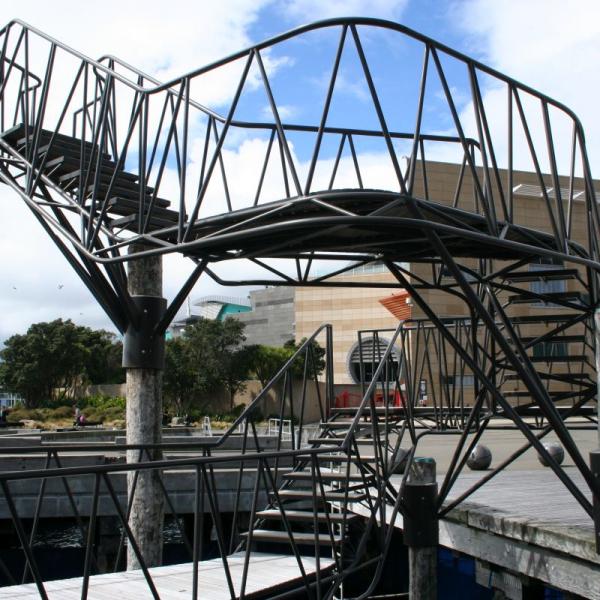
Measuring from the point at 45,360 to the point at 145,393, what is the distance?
64.5 metres

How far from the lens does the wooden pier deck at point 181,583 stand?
20.9ft

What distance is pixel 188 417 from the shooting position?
172 feet

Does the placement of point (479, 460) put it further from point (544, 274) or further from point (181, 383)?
point (181, 383)

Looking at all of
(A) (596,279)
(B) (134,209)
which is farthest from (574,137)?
(B) (134,209)

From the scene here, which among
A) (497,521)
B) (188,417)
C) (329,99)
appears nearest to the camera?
(329,99)

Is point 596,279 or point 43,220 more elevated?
point 43,220

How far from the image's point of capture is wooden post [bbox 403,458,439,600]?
803 cm

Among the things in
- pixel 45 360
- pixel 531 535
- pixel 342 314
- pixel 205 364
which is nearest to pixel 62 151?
pixel 531 535

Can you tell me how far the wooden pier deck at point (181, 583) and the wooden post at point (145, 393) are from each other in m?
0.95

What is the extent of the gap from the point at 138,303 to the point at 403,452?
4.24m

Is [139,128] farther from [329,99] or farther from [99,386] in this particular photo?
[99,386]

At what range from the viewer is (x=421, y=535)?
8055mm

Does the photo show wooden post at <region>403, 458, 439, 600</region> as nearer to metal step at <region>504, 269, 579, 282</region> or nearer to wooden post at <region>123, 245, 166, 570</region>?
metal step at <region>504, 269, 579, 282</region>

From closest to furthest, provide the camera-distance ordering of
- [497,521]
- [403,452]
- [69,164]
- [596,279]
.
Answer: [497,521] < [596,279] < [69,164] < [403,452]
